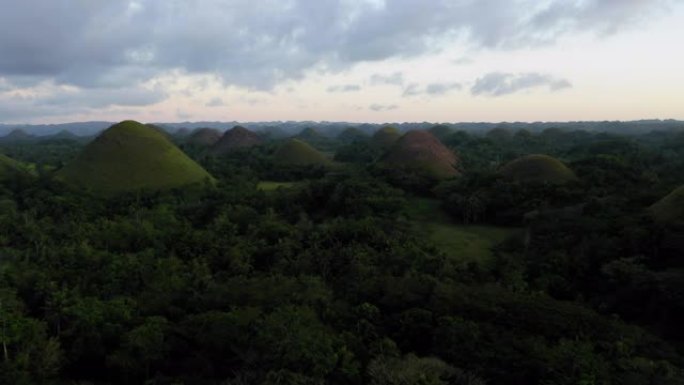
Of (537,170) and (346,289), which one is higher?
(537,170)

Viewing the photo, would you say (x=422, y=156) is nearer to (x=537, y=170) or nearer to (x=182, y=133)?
(x=537, y=170)

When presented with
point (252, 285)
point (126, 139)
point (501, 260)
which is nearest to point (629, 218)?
point (501, 260)

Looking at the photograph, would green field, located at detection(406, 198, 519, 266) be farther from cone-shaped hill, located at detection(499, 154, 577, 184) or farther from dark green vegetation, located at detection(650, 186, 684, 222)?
cone-shaped hill, located at detection(499, 154, 577, 184)

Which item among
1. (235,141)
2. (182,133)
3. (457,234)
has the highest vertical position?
(182,133)

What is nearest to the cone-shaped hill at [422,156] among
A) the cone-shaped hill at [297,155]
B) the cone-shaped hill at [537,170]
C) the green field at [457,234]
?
the cone-shaped hill at [537,170]

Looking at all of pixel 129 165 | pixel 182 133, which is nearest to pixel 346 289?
pixel 129 165

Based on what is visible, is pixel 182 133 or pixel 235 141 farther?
pixel 182 133
